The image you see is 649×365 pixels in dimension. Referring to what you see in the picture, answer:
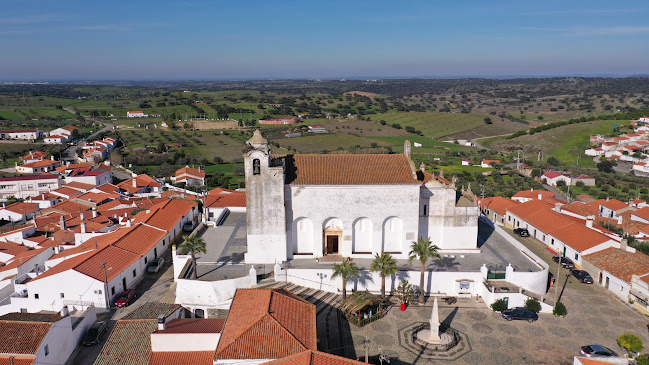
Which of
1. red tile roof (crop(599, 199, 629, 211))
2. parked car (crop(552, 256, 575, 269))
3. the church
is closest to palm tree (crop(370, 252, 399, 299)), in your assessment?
the church

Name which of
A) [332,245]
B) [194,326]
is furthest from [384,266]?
[194,326]

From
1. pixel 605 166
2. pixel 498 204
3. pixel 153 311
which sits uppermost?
pixel 153 311

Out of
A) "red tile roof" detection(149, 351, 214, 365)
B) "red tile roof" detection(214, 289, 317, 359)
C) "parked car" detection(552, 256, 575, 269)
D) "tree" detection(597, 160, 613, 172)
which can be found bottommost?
"tree" detection(597, 160, 613, 172)

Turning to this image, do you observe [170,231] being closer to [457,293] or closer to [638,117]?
[457,293]

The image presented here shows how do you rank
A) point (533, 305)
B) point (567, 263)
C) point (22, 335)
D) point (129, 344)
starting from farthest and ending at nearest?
point (567, 263) < point (533, 305) < point (129, 344) < point (22, 335)

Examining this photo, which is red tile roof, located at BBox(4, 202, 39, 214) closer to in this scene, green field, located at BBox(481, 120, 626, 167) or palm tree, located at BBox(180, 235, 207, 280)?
palm tree, located at BBox(180, 235, 207, 280)

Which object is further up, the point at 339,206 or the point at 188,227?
the point at 339,206

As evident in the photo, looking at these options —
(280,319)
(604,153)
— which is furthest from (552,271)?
(604,153)

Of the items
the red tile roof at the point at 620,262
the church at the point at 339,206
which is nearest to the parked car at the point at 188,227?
the church at the point at 339,206

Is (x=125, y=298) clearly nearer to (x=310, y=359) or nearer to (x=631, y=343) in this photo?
(x=310, y=359)
